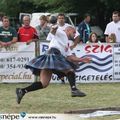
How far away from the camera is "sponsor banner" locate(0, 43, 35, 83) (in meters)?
13.9

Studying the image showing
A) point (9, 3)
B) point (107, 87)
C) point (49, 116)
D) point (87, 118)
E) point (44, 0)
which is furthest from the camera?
point (9, 3)

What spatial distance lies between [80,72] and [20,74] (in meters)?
1.49

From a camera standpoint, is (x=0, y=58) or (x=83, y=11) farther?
(x=83, y=11)

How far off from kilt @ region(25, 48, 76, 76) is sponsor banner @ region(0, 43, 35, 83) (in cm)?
417

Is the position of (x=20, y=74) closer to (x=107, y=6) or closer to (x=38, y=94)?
(x=38, y=94)

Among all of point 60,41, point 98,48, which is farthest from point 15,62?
point 60,41

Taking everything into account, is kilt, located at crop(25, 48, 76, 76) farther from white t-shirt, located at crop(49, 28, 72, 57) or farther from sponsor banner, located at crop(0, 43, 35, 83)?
sponsor banner, located at crop(0, 43, 35, 83)

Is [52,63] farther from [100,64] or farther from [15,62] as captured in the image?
[100,64]

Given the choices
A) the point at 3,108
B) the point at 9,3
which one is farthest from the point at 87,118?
the point at 9,3

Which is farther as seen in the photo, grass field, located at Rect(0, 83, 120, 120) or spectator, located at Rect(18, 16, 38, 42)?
spectator, located at Rect(18, 16, 38, 42)

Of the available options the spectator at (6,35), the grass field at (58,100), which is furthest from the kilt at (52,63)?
the spectator at (6,35)

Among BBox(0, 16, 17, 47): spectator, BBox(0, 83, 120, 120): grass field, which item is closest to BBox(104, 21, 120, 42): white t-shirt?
BBox(0, 83, 120, 120): grass field

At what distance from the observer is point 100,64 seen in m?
14.1

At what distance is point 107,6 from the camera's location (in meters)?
30.7
